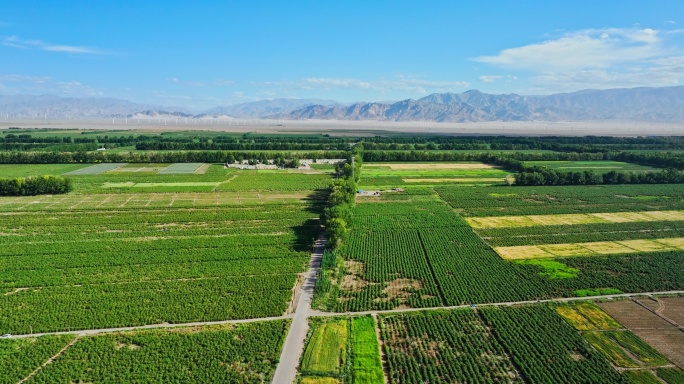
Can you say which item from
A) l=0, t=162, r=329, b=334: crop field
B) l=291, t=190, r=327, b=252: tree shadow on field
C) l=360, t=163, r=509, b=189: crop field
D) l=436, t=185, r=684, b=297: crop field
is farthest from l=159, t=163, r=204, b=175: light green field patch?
l=436, t=185, r=684, b=297: crop field

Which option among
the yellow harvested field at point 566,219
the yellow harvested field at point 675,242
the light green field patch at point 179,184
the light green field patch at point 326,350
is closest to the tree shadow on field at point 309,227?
the light green field patch at point 326,350

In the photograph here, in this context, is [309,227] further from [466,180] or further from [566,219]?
[466,180]

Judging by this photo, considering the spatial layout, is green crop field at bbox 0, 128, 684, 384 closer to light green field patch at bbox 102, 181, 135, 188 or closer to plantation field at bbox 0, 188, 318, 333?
plantation field at bbox 0, 188, 318, 333

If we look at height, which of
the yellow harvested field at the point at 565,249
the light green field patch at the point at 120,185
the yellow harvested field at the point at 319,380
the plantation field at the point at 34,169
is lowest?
the yellow harvested field at the point at 319,380

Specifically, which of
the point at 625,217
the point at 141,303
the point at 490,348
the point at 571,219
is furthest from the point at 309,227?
the point at 625,217

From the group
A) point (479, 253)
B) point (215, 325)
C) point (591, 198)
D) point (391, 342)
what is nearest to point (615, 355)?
point (391, 342)

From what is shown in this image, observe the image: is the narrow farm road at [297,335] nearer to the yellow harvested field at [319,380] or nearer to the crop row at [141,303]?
the yellow harvested field at [319,380]

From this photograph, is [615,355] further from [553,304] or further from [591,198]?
[591,198]
